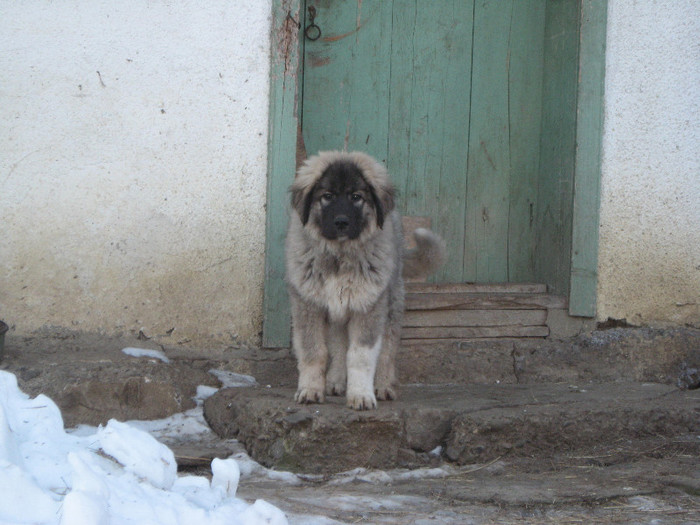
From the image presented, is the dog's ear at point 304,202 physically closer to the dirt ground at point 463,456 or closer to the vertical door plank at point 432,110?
the dirt ground at point 463,456

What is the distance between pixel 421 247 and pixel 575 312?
1.23 m

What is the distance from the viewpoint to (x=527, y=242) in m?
5.72

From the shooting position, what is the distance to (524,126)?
18.6 ft

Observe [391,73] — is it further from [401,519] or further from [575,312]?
[401,519]

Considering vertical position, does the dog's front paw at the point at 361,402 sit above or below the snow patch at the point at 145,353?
below

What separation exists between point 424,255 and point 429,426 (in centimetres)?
113

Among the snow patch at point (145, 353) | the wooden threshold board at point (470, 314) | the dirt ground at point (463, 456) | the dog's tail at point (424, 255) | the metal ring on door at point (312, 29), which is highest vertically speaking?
the metal ring on door at point (312, 29)

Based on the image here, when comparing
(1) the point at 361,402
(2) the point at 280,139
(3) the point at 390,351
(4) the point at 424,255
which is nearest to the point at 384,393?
(3) the point at 390,351

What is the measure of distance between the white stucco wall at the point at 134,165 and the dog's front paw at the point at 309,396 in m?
0.89

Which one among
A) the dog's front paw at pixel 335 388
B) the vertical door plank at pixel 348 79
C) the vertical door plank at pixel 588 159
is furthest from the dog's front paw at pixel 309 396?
the vertical door plank at pixel 588 159

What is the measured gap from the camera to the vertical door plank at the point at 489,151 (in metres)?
5.58

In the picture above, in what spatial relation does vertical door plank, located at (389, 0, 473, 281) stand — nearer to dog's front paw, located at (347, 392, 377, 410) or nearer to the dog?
the dog

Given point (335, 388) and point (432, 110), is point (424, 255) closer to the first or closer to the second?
point (335, 388)

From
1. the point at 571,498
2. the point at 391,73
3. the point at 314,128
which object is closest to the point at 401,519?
the point at 571,498
